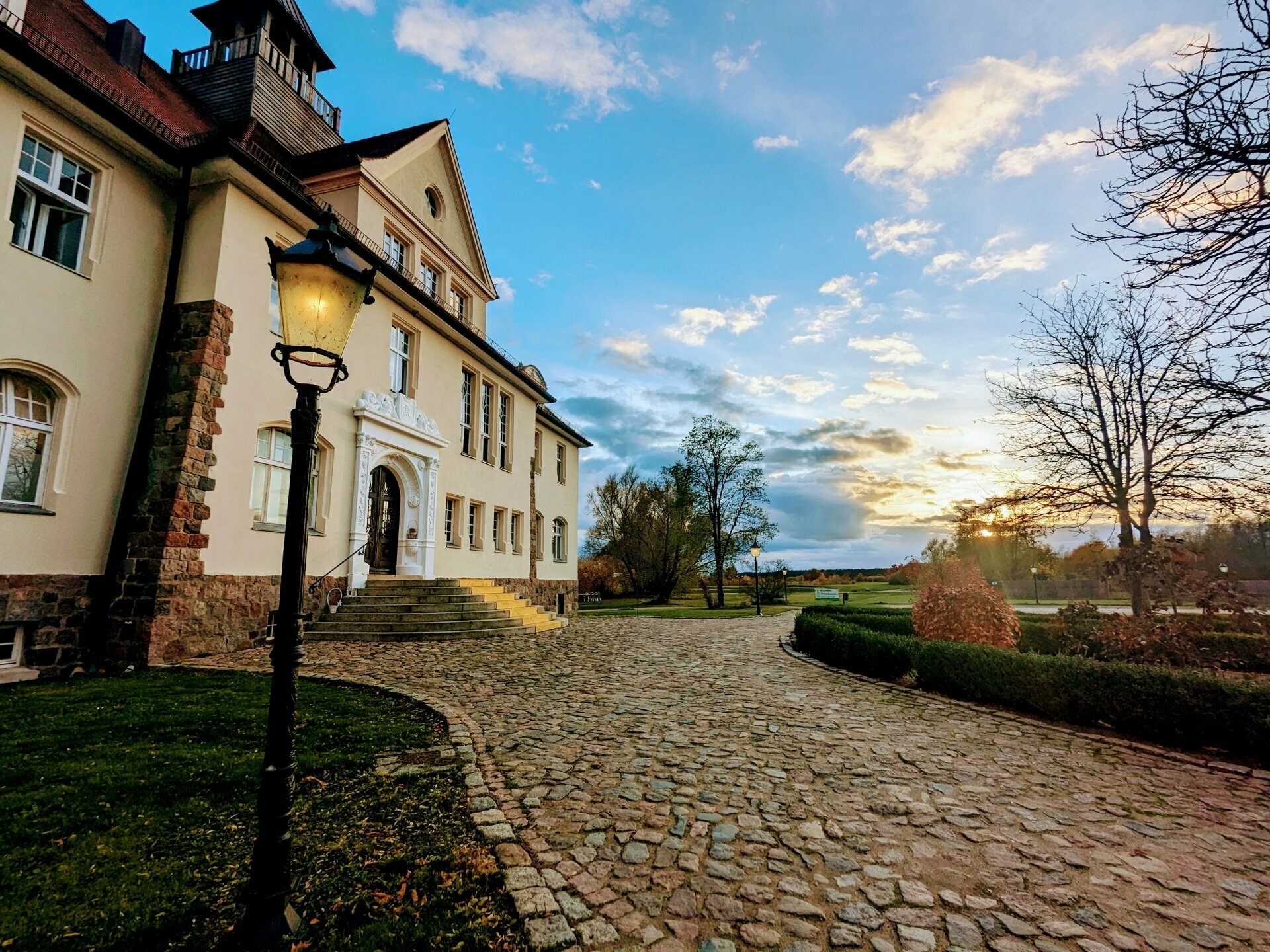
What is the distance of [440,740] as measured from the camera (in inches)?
222

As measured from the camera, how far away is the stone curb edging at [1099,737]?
5.31 metres

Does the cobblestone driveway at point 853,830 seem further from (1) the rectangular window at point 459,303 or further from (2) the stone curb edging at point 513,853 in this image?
(1) the rectangular window at point 459,303

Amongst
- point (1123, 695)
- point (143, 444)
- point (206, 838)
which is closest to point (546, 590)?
point (143, 444)

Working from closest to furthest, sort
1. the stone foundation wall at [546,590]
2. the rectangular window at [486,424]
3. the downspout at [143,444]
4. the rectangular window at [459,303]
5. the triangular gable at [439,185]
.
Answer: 1. the downspout at [143,444]
2. the triangular gable at [439,185]
3. the rectangular window at [486,424]
4. the rectangular window at [459,303]
5. the stone foundation wall at [546,590]

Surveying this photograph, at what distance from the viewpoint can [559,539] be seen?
25.6 m

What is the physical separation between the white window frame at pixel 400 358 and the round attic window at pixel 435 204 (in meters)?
5.25

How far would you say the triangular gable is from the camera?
16422 millimetres

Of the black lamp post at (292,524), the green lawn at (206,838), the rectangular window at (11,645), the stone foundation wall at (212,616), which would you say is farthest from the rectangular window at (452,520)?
the black lamp post at (292,524)

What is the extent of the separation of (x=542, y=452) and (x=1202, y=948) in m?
23.2

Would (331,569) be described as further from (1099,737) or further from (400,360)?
(1099,737)

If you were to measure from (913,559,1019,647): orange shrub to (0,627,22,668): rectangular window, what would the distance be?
580 inches

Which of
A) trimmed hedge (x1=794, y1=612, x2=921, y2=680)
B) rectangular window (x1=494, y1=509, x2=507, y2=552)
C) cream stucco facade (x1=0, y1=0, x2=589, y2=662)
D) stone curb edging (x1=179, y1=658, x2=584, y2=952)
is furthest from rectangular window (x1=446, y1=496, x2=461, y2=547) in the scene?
stone curb edging (x1=179, y1=658, x2=584, y2=952)

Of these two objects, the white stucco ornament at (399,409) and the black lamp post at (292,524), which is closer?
the black lamp post at (292,524)

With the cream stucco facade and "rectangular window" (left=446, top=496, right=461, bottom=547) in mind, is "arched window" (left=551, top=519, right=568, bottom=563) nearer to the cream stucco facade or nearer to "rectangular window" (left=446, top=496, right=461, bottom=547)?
"rectangular window" (left=446, top=496, right=461, bottom=547)
